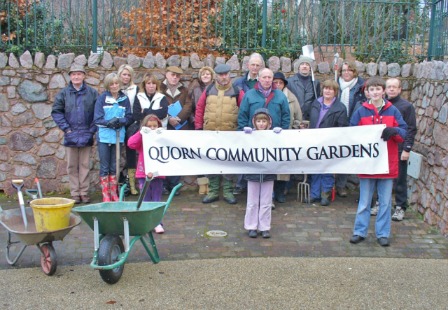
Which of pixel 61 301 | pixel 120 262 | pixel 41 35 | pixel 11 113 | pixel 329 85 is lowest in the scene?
pixel 61 301

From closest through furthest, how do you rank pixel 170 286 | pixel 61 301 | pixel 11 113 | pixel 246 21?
pixel 61 301 < pixel 170 286 < pixel 11 113 < pixel 246 21

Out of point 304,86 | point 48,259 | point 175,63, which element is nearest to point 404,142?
point 304,86

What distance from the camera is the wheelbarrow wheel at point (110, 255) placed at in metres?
5.12

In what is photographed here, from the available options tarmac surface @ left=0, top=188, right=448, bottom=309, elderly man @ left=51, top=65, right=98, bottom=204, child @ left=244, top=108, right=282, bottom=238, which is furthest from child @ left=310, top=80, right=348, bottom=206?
elderly man @ left=51, top=65, right=98, bottom=204

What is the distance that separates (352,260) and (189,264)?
1.69 meters

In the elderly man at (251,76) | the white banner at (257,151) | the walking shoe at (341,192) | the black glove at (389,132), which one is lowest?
the walking shoe at (341,192)

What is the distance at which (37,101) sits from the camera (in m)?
8.79

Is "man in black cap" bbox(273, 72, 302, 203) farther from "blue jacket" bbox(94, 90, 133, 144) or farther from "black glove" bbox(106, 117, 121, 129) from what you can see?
"black glove" bbox(106, 117, 121, 129)

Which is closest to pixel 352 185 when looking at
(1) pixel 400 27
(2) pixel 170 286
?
(1) pixel 400 27

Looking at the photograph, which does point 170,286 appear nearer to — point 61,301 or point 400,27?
point 61,301

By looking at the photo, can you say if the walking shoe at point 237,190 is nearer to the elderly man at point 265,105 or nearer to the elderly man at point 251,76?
the elderly man at point 251,76

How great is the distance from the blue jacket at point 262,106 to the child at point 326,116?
2.28 feet

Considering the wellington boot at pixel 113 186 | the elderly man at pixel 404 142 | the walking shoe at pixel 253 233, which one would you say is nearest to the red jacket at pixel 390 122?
the elderly man at pixel 404 142

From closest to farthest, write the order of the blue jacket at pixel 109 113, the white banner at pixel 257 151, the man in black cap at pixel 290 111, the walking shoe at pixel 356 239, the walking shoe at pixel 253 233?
the walking shoe at pixel 356 239
the walking shoe at pixel 253 233
the white banner at pixel 257 151
the blue jacket at pixel 109 113
the man in black cap at pixel 290 111
